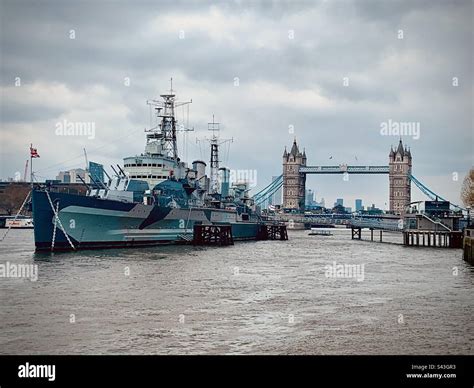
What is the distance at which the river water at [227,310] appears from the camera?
18.1 m

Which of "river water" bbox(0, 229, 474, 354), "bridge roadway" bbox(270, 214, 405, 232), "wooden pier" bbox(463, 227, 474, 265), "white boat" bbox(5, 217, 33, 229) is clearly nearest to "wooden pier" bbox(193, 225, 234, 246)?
"river water" bbox(0, 229, 474, 354)

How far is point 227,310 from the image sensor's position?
2375 cm

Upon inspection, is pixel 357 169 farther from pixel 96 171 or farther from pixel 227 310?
pixel 227 310

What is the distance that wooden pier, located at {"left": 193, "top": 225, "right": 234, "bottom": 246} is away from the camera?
64.4 m

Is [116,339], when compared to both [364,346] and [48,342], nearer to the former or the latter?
[48,342]

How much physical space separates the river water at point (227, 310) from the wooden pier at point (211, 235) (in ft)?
77.6

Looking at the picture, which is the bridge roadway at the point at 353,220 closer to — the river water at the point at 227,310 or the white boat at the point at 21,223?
the white boat at the point at 21,223

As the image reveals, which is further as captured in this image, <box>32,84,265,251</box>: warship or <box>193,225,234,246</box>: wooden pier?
<box>193,225,234,246</box>: wooden pier

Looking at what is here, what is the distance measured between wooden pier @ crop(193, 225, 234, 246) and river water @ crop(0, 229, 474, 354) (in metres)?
23.7

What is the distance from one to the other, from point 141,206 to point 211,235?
14742 mm

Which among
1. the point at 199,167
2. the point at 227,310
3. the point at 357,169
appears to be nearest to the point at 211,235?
the point at 199,167

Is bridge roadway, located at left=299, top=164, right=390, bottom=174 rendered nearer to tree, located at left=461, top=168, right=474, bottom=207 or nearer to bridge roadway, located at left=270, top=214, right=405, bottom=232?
bridge roadway, located at left=270, top=214, right=405, bottom=232
